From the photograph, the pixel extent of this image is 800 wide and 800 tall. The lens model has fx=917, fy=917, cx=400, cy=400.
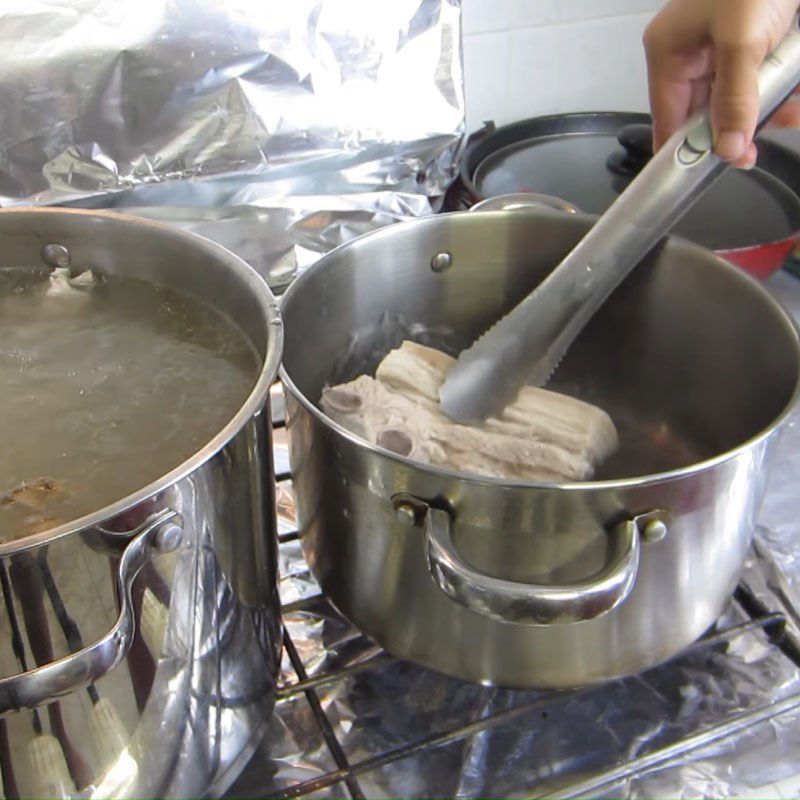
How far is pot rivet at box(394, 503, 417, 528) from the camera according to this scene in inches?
17.6

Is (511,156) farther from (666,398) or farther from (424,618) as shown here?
(424,618)

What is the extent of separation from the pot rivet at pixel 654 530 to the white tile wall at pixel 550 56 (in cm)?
61

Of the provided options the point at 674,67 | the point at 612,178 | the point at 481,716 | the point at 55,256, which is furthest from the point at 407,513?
the point at 612,178

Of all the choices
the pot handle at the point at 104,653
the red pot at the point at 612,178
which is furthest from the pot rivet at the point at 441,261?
the pot handle at the point at 104,653

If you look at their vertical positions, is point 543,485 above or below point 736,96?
below

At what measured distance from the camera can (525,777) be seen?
0.53 metres

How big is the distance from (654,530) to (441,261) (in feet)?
1.04

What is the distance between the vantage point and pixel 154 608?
0.40 metres

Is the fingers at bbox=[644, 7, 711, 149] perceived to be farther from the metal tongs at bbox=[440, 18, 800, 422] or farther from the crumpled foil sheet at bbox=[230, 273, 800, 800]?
the crumpled foil sheet at bbox=[230, 273, 800, 800]

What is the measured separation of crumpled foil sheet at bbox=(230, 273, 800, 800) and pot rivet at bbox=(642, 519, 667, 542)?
0.54ft

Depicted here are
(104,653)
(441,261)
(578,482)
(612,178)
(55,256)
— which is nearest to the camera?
(104,653)

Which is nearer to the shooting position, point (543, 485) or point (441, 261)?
point (543, 485)

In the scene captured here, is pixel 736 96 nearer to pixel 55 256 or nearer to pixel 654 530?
pixel 654 530

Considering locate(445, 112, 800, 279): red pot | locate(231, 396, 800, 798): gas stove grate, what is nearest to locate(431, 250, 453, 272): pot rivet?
locate(445, 112, 800, 279): red pot
